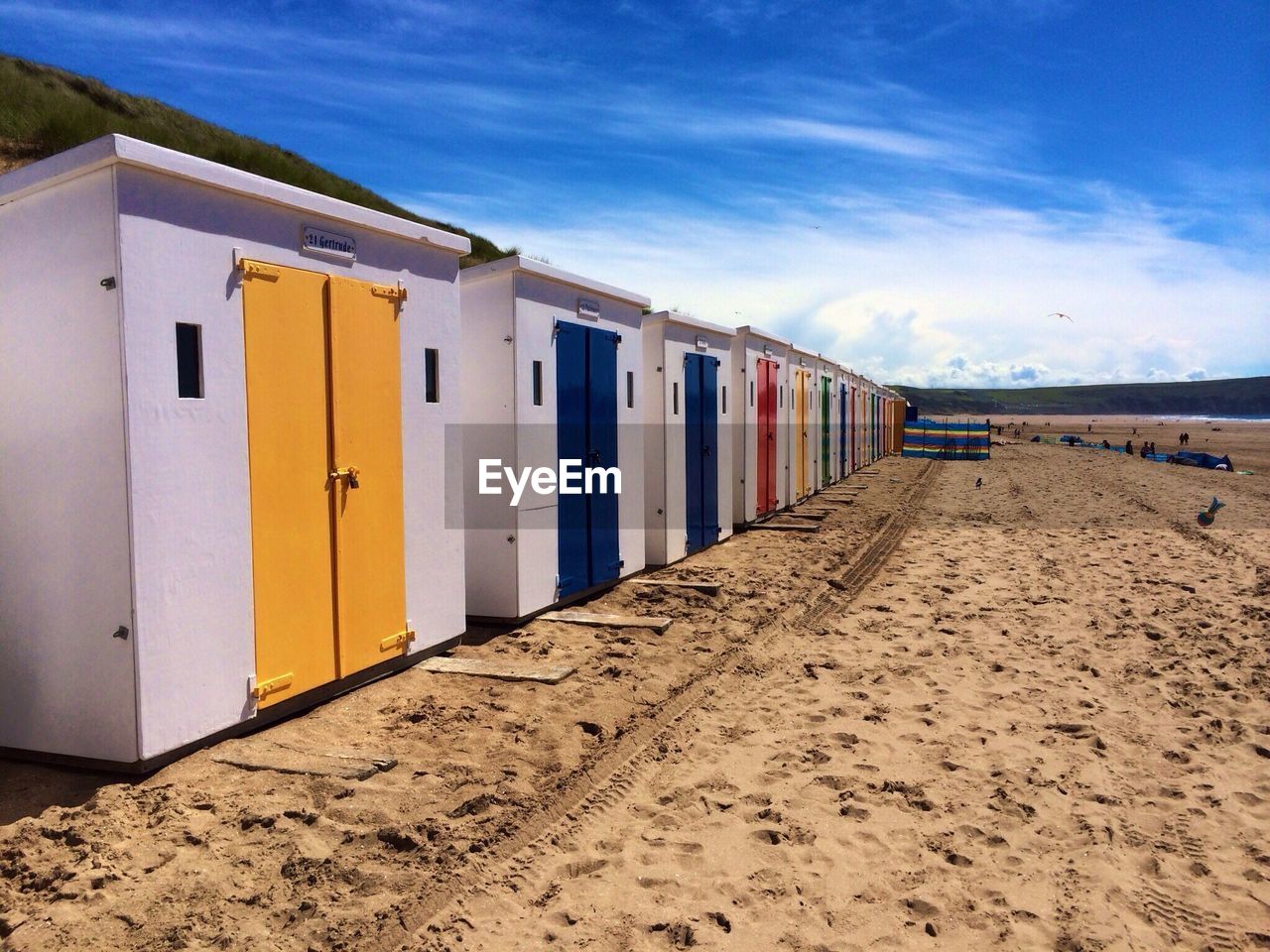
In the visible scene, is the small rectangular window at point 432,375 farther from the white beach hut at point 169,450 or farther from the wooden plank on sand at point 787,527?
the wooden plank on sand at point 787,527

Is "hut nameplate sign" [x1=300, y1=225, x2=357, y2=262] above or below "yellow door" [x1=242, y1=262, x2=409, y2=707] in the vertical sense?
above

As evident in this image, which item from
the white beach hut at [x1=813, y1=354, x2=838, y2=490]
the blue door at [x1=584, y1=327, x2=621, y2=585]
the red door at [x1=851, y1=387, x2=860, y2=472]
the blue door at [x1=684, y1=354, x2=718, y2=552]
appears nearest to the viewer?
the blue door at [x1=584, y1=327, x2=621, y2=585]

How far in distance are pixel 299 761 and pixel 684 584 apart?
473 centimetres

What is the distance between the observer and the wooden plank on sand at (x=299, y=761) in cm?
385

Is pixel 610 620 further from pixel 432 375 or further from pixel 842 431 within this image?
pixel 842 431

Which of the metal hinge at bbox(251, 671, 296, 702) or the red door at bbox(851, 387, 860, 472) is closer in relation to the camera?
the metal hinge at bbox(251, 671, 296, 702)

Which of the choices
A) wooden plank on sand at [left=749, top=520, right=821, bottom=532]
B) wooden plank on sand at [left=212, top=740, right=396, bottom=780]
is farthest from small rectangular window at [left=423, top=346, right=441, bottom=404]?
wooden plank on sand at [left=749, top=520, right=821, bottom=532]

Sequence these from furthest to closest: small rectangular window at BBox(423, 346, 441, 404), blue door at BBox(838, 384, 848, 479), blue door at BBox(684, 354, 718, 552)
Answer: blue door at BBox(838, 384, 848, 479), blue door at BBox(684, 354, 718, 552), small rectangular window at BBox(423, 346, 441, 404)

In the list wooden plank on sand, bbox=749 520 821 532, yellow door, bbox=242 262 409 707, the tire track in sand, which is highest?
yellow door, bbox=242 262 409 707

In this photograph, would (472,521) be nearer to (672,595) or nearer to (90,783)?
(672,595)

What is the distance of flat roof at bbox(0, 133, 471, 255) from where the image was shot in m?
3.54

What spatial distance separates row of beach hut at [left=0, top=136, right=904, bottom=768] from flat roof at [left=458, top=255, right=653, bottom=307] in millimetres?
39

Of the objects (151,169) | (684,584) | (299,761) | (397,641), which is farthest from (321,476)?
(684,584)

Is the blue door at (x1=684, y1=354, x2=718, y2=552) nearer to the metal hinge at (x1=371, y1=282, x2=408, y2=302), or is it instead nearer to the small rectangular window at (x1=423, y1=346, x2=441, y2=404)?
the small rectangular window at (x1=423, y1=346, x2=441, y2=404)
